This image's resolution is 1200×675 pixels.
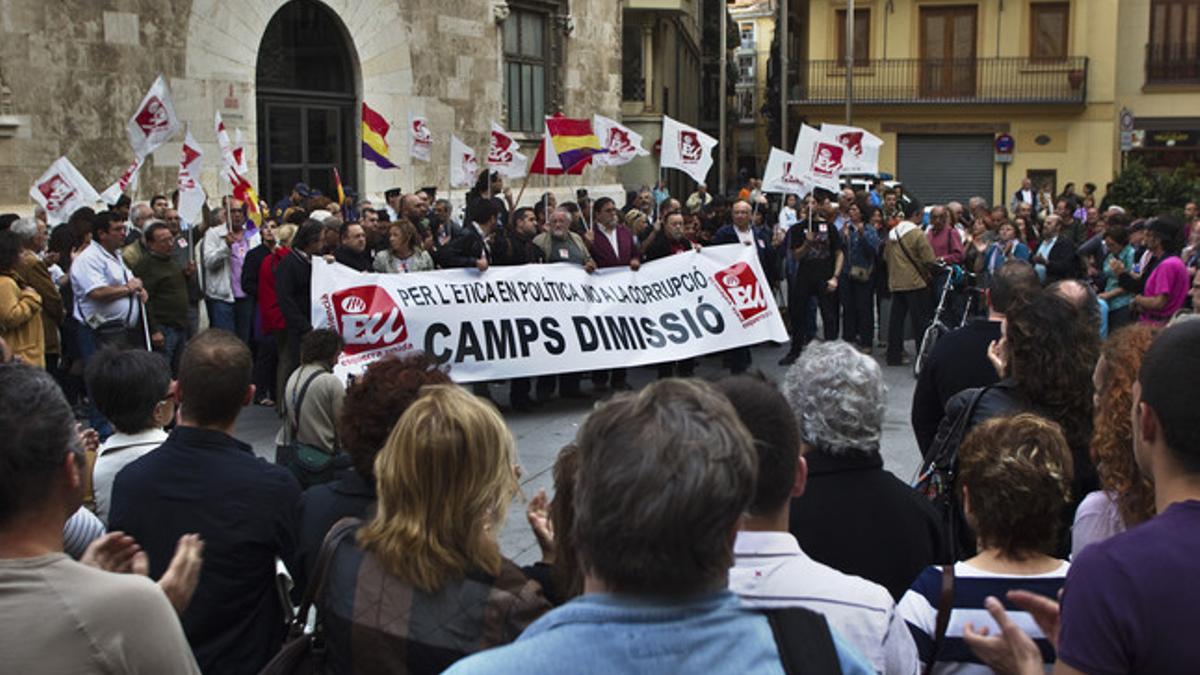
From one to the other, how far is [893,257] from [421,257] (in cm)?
591

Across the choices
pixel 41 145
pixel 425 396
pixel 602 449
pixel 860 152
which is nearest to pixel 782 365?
pixel 860 152

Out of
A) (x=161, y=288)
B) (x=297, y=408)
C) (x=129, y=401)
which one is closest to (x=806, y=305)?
(x=161, y=288)

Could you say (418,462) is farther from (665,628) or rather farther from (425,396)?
(665,628)

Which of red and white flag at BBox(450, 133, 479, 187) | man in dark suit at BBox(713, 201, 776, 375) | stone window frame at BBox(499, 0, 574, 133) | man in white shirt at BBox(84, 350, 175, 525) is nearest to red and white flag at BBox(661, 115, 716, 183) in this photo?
man in dark suit at BBox(713, 201, 776, 375)

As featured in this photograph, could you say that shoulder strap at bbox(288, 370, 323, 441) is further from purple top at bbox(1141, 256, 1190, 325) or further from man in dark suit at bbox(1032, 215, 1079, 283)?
man in dark suit at bbox(1032, 215, 1079, 283)

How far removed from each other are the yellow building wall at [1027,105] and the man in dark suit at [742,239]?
85.0ft

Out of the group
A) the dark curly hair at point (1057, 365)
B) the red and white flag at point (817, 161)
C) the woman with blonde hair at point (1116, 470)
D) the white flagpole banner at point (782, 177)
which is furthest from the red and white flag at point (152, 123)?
the woman with blonde hair at point (1116, 470)

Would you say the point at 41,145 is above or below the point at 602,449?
above

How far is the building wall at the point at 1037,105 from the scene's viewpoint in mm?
38844

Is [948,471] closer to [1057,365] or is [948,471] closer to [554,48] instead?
[1057,365]

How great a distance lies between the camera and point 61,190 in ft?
42.5

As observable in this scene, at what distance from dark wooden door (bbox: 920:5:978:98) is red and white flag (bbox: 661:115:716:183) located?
2569 cm

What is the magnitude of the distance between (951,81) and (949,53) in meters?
0.88

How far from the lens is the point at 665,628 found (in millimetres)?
1835
